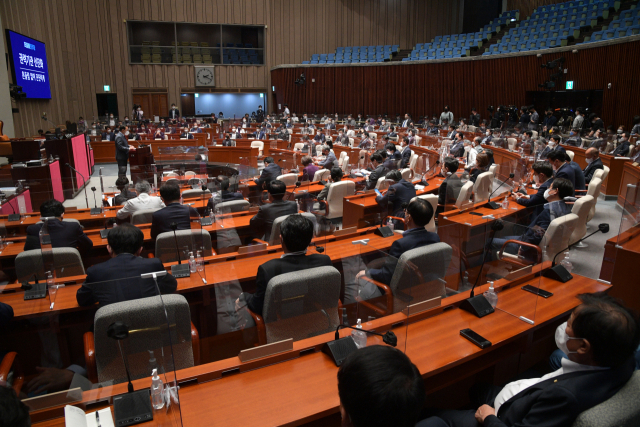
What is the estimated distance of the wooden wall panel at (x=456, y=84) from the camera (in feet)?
39.2

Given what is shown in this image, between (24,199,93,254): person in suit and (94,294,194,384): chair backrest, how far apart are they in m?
2.37

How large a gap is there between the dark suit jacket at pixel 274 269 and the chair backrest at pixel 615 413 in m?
1.71

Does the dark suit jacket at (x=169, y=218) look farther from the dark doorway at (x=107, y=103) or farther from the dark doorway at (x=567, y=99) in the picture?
the dark doorway at (x=107, y=103)

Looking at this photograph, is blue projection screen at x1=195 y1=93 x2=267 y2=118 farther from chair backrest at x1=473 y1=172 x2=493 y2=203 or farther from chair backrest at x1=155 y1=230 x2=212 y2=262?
chair backrest at x1=155 y1=230 x2=212 y2=262

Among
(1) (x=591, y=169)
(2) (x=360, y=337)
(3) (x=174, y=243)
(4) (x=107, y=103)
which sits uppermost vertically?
(4) (x=107, y=103)

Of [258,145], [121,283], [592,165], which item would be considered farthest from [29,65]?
[592,165]

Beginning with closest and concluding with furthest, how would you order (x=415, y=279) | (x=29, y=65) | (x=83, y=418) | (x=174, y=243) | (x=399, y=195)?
(x=83, y=418) < (x=415, y=279) < (x=174, y=243) < (x=399, y=195) < (x=29, y=65)

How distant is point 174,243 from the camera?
148 inches

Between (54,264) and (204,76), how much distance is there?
21.0 metres

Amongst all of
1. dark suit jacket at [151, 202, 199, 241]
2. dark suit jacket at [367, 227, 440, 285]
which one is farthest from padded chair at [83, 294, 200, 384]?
dark suit jacket at [151, 202, 199, 241]

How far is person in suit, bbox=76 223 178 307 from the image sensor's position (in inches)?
96.7

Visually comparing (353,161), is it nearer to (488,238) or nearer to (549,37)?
(488,238)

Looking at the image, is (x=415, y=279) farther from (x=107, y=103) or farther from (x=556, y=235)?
(x=107, y=103)

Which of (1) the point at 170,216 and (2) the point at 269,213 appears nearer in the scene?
(1) the point at 170,216
